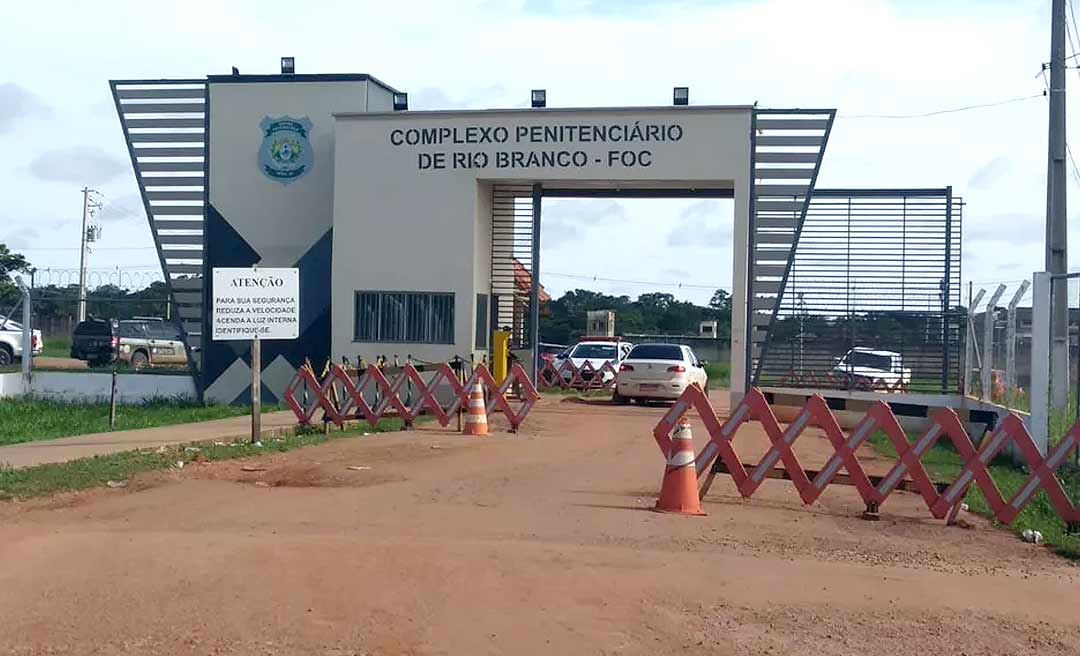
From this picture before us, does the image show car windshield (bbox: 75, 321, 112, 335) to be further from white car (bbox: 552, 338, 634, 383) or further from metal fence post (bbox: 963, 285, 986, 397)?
metal fence post (bbox: 963, 285, 986, 397)

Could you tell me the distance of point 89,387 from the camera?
26922 millimetres

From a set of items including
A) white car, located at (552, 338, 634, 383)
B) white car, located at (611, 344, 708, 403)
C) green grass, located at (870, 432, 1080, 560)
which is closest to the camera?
green grass, located at (870, 432, 1080, 560)

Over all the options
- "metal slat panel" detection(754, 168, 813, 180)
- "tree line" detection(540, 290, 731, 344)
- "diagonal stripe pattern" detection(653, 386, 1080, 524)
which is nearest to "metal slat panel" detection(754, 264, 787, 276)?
"metal slat panel" detection(754, 168, 813, 180)

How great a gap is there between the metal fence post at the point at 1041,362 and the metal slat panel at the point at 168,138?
18281 mm

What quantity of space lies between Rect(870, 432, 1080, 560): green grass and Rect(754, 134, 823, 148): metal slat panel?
7.28m

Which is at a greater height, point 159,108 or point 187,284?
point 159,108

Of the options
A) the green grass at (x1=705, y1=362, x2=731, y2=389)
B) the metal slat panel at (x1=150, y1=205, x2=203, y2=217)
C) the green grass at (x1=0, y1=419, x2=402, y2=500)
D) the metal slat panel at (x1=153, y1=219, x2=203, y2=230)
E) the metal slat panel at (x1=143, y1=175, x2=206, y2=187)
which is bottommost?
the green grass at (x1=705, y1=362, x2=731, y2=389)

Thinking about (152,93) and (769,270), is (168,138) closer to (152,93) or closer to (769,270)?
(152,93)

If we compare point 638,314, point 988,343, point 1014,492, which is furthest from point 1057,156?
point 638,314

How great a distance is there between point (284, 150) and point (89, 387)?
6.62 metres

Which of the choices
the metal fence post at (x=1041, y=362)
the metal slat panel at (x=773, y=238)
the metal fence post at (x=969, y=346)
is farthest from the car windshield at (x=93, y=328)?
the metal fence post at (x=1041, y=362)

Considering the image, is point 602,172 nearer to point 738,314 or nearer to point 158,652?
point 738,314

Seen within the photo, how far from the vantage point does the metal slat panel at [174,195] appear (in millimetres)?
27453

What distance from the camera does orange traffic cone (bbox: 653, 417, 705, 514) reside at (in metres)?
11.2
